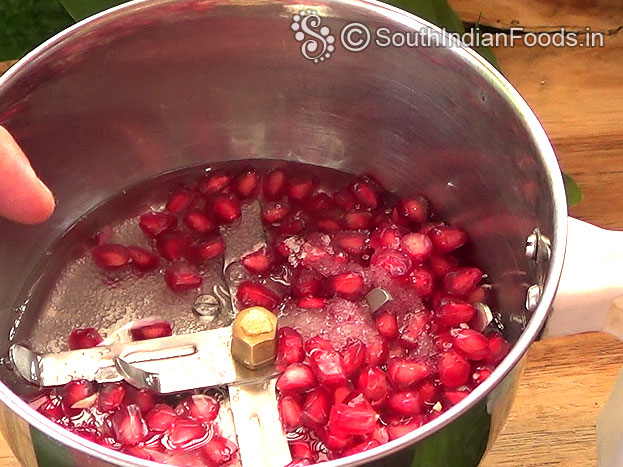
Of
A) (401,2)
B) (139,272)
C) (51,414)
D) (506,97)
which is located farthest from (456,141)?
(51,414)

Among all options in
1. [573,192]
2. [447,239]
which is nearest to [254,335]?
[447,239]

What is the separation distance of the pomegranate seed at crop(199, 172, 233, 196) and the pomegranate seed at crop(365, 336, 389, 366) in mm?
288

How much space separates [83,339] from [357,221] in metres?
0.33

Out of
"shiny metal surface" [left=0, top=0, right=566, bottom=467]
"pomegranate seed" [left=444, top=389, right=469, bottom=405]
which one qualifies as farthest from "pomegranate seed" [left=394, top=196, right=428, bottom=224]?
"pomegranate seed" [left=444, top=389, right=469, bottom=405]

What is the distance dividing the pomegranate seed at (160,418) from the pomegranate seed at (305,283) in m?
0.19

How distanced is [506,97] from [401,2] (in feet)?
1.20

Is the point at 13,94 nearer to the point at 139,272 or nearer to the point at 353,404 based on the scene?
the point at 139,272

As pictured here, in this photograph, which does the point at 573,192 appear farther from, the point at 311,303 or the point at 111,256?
the point at 111,256

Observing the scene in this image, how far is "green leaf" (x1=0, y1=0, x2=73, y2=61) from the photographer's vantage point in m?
1.13

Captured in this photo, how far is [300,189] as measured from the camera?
1.04 m

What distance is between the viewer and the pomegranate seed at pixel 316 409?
0.82 m

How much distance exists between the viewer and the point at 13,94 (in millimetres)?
807

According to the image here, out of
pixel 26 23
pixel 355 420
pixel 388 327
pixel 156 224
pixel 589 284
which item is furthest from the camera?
pixel 26 23

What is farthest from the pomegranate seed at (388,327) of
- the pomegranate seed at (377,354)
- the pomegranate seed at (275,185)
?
the pomegranate seed at (275,185)
